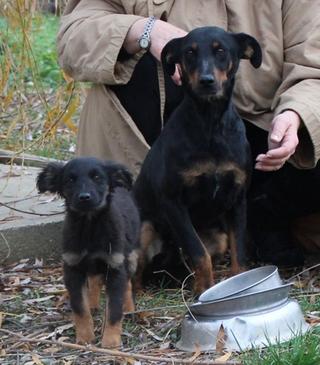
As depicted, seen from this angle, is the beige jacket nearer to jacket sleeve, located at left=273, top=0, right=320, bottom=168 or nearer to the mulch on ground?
jacket sleeve, located at left=273, top=0, right=320, bottom=168

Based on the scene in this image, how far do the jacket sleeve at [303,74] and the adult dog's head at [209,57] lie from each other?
24 cm

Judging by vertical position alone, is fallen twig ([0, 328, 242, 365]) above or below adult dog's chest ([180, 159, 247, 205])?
below

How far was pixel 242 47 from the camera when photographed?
13.8 ft

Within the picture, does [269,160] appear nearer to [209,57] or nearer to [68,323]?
[209,57]

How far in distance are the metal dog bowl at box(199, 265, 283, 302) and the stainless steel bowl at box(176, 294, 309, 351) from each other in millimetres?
93

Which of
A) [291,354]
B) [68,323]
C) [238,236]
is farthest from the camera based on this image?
[238,236]

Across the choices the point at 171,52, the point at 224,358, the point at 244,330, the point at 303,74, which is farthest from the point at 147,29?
the point at 224,358

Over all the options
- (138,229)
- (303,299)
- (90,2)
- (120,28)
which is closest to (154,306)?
(138,229)

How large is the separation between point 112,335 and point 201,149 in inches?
35.9

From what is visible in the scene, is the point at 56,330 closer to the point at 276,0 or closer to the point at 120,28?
the point at 120,28

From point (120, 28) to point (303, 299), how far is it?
1.39 metres

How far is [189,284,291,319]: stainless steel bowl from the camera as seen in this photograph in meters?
3.55

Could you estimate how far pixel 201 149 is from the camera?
164 inches

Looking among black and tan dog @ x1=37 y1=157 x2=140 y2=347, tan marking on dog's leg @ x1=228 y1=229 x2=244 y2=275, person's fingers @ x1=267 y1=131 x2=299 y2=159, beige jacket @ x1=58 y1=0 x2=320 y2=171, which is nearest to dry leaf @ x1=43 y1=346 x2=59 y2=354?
black and tan dog @ x1=37 y1=157 x2=140 y2=347
